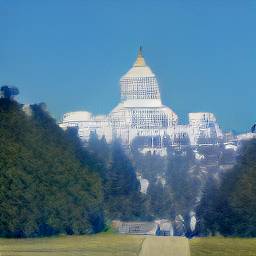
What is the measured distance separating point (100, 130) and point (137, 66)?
1110mm

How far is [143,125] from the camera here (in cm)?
1748

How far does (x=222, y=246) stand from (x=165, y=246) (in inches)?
30.2

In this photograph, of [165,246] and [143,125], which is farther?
[143,125]

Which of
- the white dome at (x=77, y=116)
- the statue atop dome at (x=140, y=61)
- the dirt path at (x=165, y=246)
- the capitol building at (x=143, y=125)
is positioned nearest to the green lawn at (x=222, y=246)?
the dirt path at (x=165, y=246)

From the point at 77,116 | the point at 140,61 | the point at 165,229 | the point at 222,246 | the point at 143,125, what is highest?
the point at 140,61

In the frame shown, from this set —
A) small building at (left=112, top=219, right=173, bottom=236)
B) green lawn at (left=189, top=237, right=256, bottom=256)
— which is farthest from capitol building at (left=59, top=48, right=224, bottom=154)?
green lawn at (left=189, top=237, right=256, bottom=256)

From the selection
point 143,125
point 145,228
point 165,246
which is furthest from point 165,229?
point 143,125

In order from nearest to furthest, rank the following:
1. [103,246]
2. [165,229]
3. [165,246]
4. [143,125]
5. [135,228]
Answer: [103,246], [165,246], [135,228], [165,229], [143,125]

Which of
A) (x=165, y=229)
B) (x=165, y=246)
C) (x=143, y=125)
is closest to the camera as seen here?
(x=165, y=246)

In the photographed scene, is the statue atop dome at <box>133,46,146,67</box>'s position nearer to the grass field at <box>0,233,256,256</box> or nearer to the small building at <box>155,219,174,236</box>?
the small building at <box>155,219,174,236</box>

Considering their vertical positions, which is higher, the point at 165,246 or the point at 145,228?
the point at 145,228

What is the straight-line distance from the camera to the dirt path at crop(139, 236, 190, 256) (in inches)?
542

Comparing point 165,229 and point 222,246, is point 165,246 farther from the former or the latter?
point 165,229

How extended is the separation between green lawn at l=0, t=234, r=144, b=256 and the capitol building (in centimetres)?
169
